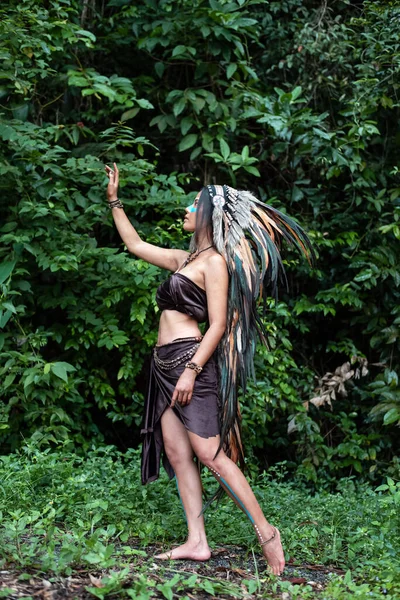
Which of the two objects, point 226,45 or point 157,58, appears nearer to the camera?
point 226,45

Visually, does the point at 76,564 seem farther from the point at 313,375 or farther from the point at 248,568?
the point at 313,375

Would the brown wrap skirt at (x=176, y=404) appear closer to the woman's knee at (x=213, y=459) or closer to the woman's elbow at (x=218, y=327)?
the woman's knee at (x=213, y=459)

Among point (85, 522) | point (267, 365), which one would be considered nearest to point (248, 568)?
point (85, 522)

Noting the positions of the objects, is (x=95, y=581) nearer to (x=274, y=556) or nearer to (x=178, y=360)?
(x=274, y=556)

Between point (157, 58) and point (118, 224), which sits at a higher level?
point (157, 58)

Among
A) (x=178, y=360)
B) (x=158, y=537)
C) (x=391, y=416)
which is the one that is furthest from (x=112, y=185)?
(x=391, y=416)

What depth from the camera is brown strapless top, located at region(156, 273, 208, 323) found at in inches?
154

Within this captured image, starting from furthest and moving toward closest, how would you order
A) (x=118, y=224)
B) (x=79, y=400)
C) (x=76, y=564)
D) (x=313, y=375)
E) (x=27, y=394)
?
(x=313, y=375) < (x=79, y=400) < (x=27, y=394) < (x=118, y=224) < (x=76, y=564)

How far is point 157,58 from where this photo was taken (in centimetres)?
664

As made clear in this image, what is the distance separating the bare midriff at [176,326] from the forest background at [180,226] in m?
1.03

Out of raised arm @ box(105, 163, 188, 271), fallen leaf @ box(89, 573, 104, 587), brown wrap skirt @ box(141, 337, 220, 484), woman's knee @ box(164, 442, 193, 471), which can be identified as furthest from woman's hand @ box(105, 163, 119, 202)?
fallen leaf @ box(89, 573, 104, 587)

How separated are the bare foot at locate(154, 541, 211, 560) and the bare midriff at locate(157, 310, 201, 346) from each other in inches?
40.0

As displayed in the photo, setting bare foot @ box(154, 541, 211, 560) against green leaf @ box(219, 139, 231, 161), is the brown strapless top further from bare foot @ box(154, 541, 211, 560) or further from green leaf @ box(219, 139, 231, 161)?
green leaf @ box(219, 139, 231, 161)

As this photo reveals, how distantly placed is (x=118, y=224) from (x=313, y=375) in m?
3.04
